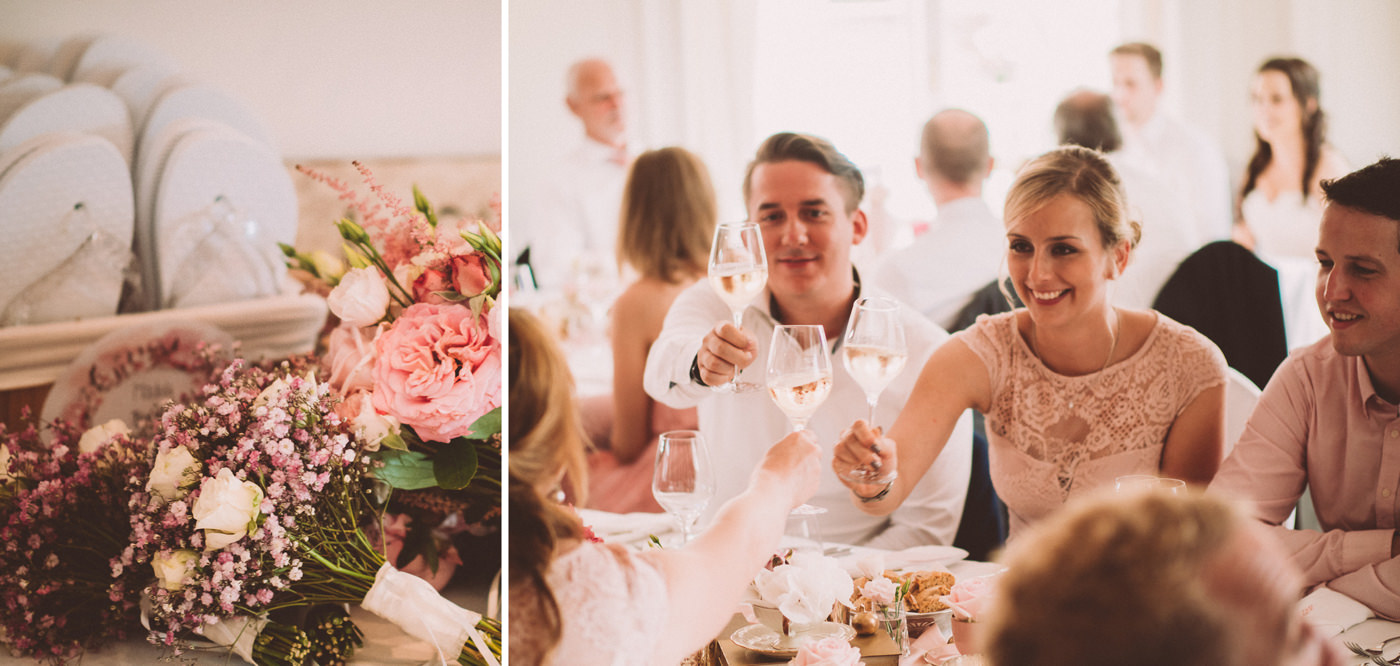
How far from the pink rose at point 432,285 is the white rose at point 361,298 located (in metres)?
0.05

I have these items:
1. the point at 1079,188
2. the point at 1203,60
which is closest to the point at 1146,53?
the point at 1203,60

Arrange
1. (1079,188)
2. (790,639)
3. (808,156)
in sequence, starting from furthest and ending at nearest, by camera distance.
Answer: (808,156), (1079,188), (790,639)

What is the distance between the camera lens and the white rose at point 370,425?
1.45m

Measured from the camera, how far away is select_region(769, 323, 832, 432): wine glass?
4.55 feet

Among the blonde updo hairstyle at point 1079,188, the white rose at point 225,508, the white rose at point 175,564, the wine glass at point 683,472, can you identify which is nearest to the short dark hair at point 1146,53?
the blonde updo hairstyle at point 1079,188

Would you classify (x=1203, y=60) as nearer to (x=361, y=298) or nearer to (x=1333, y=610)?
(x=1333, y=610)

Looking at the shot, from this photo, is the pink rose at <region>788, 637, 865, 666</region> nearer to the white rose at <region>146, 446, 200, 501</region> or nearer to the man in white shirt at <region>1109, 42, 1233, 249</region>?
the white rose at <region>146, 446, 200, 501</region>

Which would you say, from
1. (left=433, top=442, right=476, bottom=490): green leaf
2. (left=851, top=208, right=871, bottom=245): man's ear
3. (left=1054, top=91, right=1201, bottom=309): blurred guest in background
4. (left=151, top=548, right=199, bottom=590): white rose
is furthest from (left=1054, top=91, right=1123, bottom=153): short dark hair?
(left=151, top=548, right=199, bottom=590): white rose

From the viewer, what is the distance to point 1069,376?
1769mm

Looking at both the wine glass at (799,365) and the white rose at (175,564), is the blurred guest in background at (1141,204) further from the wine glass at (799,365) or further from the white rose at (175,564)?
the white rose at (175,564)

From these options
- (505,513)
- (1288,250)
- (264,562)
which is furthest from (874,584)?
(1288,250)

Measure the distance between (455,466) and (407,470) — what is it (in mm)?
75

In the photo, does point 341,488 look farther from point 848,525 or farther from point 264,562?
point 848,525

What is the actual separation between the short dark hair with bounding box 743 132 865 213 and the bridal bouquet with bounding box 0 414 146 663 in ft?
4.01
